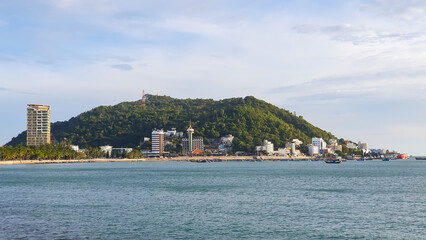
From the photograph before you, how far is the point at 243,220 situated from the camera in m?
34.5

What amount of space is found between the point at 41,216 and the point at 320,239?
22.0 meters

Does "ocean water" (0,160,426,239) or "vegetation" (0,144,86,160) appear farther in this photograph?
"vegetation" (0,144,86,160)

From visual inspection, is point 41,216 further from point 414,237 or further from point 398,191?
point 398,191

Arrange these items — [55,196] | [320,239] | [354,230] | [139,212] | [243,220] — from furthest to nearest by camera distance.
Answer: [55,196], [139,212], [243,220], [354,230], [320,239]

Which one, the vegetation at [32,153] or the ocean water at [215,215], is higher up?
the vegetation at [32,153]

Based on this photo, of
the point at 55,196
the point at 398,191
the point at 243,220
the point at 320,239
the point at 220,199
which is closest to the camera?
the point at 320,239

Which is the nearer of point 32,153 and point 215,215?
point 215,215

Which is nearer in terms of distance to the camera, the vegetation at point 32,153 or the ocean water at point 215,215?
the ocean water at point 215,215

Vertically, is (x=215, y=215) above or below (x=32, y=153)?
below

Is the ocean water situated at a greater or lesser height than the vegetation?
lesser

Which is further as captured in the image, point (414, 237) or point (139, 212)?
point (139, 212)

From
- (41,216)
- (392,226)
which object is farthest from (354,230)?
(41,216)

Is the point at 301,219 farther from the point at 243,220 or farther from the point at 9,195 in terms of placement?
the point at 9,195

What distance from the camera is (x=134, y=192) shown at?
5678 cm
